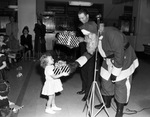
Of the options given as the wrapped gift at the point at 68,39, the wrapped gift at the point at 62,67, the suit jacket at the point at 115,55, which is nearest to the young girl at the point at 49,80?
the wrapped gift at the point at 62,67

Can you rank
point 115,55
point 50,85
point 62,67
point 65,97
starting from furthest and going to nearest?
point 65,97
point 50,85
point 62,67
point 115,55

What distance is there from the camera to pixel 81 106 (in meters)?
3.70

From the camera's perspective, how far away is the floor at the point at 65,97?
342 centimetres

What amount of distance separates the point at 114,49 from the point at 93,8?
10832 mm

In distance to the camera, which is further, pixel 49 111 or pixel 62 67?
pixel 49 111

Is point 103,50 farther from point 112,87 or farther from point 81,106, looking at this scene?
point 81,106

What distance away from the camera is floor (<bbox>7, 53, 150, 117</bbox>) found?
135 inches

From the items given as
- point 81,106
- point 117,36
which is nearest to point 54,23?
point 81,106

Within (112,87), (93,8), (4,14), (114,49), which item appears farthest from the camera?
(93,8)

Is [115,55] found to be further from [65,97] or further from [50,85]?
[65,97]

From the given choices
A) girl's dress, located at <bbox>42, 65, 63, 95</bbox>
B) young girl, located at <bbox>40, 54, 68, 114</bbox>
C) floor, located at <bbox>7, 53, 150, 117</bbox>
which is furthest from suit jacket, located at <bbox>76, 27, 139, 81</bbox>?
floor, located at <bbox>7, 53, 150, 117</bbox>

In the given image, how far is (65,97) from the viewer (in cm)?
414

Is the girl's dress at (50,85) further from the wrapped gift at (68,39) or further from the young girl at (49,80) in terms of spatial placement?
the wrapped gift at (68,39)

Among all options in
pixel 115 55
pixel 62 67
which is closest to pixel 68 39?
pixel 62 67
